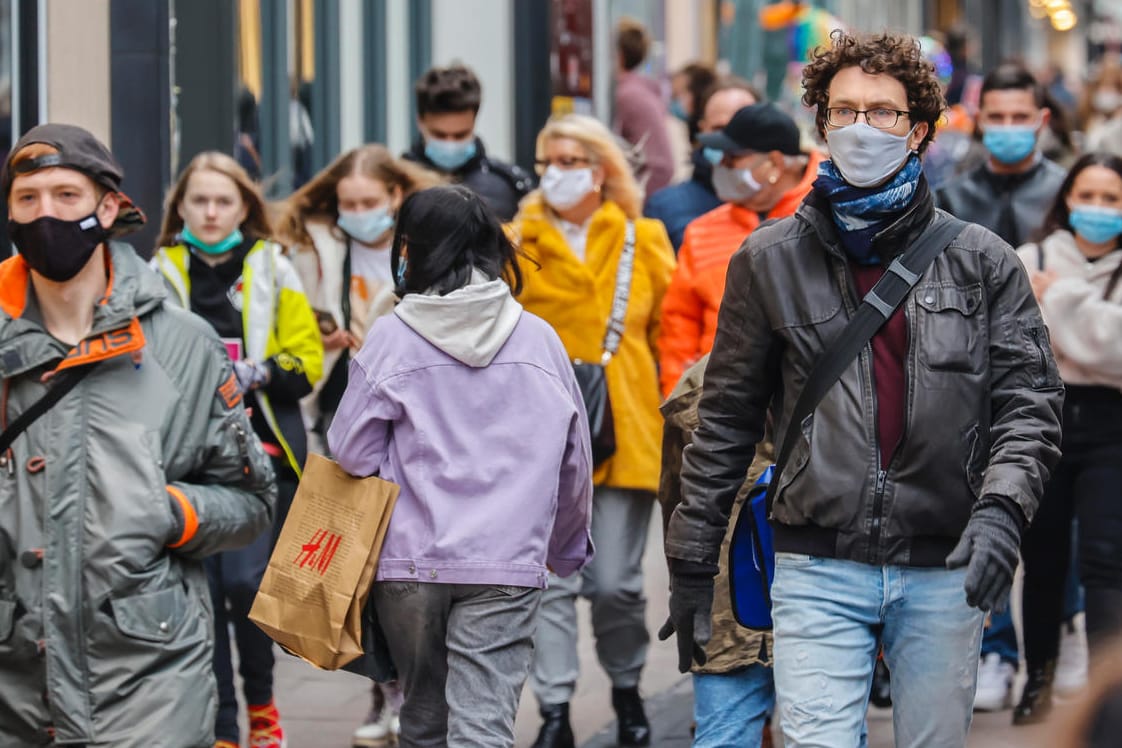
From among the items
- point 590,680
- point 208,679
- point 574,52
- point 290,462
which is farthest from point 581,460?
point 574,52

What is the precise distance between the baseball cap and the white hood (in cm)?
74

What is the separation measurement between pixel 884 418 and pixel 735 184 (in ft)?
9.19

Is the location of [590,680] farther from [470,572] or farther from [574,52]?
[574,52]

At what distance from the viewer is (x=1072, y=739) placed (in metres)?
2.54

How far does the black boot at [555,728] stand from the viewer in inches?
→ 258

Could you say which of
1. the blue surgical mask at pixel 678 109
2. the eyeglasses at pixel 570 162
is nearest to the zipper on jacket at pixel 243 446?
the eyeglasses at pixel 570 162

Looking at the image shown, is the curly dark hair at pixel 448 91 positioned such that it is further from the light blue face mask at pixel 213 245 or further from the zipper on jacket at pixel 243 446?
the zipper on jacket at pixel 243 446

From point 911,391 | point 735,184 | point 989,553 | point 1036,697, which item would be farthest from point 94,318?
point 1036,697

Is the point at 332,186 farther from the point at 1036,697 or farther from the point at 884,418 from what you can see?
the point at 884,418

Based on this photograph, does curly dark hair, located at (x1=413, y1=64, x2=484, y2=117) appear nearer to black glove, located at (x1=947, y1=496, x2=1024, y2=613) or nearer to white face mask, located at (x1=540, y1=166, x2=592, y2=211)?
white face mask, located at (x1=540, y1=166, x2=592, y2=211)

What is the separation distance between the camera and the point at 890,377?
4199mm

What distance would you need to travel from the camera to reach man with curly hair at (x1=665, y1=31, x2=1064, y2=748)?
163 inches

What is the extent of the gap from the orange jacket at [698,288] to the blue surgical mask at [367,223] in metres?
1.07

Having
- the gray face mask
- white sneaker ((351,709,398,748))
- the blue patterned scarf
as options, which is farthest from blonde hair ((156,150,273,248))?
the blue patterned scarf
